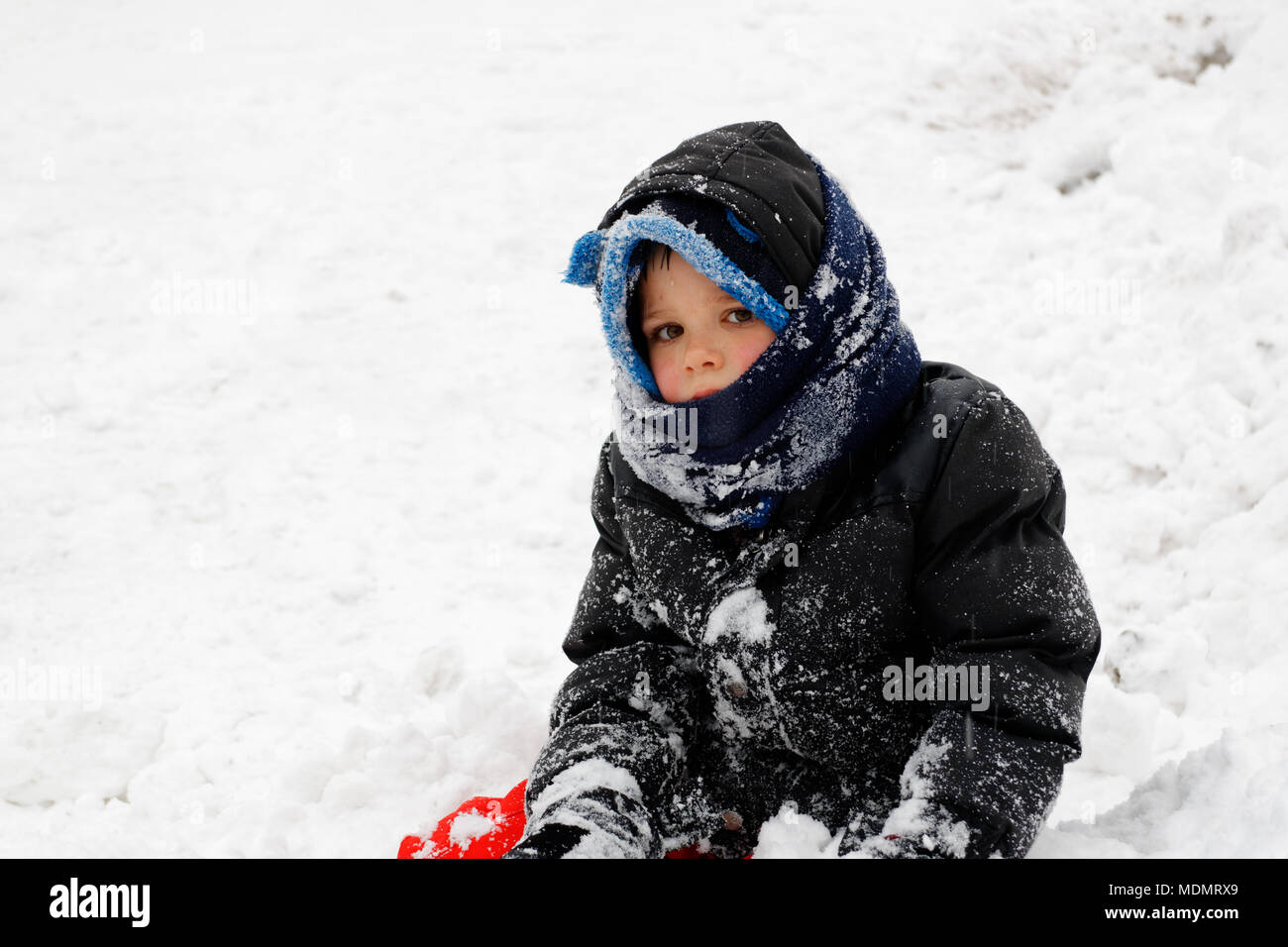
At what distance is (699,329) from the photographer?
2000 mm

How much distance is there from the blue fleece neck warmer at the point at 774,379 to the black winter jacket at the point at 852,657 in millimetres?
68

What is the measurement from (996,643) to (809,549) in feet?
1.10

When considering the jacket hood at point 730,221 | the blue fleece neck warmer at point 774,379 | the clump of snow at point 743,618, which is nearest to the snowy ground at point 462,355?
the clump of snow at point 743,618

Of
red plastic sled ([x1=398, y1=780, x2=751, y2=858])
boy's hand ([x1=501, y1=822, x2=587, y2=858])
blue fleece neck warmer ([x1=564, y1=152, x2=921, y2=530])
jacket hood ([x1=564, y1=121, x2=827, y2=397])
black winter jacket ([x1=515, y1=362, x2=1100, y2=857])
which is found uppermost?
jacket hood ([x1=564, y1=121, x2=827, y2=397])

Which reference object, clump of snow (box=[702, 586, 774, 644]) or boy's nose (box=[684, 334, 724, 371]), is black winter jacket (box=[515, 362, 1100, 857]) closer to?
clump of snow (box=[702, 586, 774, 644])

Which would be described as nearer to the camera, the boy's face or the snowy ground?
the boy's face

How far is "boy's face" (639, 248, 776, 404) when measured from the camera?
1.97 metres

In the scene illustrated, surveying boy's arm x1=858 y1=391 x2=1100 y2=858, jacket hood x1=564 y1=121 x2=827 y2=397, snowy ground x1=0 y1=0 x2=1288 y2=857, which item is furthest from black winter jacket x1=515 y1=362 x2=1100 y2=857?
jacket hood x1=564 y1=121 x2=827 y2=397

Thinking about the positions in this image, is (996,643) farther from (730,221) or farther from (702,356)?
(730,221)

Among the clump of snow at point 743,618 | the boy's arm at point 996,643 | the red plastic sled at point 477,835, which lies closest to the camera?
the boy's arm at point 996,643

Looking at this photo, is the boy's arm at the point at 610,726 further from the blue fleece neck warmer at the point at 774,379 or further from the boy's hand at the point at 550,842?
the blue fleece neck warmer at the point at 774,379

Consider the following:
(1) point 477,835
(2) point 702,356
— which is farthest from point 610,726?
(2) point 702,356

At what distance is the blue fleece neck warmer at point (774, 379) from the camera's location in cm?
189
